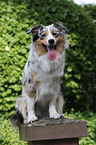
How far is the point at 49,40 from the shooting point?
1.84m

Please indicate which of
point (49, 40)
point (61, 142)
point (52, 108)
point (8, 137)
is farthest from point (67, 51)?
point (61, 142)

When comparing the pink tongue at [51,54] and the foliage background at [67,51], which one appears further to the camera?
the foliage background at [67,51]

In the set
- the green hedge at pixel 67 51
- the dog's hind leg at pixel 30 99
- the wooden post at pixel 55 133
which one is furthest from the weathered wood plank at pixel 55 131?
the green hedge at pixel 67 51

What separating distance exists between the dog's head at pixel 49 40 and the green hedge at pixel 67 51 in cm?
196

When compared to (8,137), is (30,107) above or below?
above

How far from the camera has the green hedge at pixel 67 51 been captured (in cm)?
407

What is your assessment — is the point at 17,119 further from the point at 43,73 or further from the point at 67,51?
the point at 67,51

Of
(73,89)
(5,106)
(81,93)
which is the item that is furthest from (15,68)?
(81,93)

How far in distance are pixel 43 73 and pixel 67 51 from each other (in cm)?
284

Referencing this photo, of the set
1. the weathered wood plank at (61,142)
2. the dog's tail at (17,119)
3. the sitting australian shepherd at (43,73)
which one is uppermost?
the sitting australian shepherd at (43,73)

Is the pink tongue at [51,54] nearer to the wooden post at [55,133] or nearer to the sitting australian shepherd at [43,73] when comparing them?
the sitting australian shepherd at [43,73]

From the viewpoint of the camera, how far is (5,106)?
4.00 metres

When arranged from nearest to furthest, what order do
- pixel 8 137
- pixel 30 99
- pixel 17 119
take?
pixel 30 99 → pixel 17 119 → pixel 8 137

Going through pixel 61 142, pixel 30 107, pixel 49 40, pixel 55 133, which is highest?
pixel 49 40
